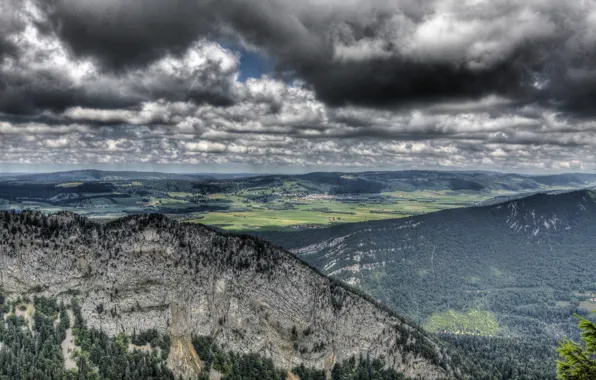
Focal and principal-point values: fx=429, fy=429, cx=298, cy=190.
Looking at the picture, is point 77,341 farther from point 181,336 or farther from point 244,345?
point 244,345

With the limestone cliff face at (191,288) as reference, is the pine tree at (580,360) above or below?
above

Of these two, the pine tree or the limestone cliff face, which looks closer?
the pine tree

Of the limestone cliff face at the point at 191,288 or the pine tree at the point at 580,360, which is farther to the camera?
the limestone cliff face at the point at 191,288

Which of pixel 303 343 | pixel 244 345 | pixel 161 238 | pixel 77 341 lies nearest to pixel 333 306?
pixel 303 343

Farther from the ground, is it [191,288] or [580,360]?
[580,360]

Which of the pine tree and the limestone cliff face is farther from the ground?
the pine tree
